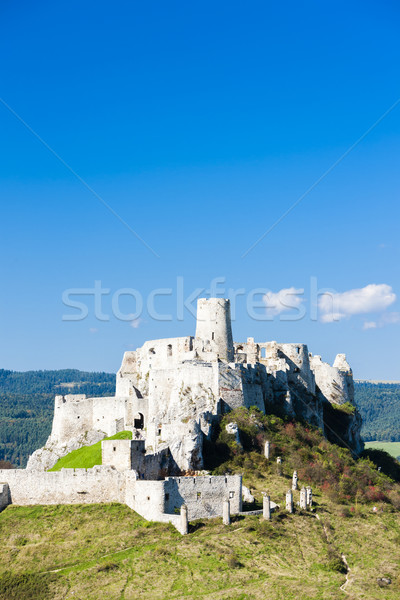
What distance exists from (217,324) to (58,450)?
2123 centimetres

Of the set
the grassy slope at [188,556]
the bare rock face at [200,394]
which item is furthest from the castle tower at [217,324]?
the grassy slope at [188,556]

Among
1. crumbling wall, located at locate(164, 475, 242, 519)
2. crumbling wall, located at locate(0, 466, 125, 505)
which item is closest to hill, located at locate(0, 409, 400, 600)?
crumbling wall, located at locate(0, 466, 125, 505)

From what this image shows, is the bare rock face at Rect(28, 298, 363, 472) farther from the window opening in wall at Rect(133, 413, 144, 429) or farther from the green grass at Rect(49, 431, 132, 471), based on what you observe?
the green grass at Rect(49, 431, 132, 471)

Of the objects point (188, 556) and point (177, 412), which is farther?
point (177, 412)

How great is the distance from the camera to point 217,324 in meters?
76.8

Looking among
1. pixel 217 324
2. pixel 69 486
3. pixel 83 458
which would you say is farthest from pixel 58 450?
pixel 217 324

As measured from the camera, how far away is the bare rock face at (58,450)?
67562mm

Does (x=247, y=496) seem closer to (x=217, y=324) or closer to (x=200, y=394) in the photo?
(x=200, y=394)

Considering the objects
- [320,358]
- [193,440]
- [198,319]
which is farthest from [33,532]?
[320,358]

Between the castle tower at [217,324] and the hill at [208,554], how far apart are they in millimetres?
21603

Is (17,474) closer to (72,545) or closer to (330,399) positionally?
(72,545)

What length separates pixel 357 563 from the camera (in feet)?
149

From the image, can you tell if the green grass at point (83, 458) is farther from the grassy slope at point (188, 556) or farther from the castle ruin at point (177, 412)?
→ the grassy slope at point (188, 556)

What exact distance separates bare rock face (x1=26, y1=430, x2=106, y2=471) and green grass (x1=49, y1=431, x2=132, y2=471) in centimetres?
226
